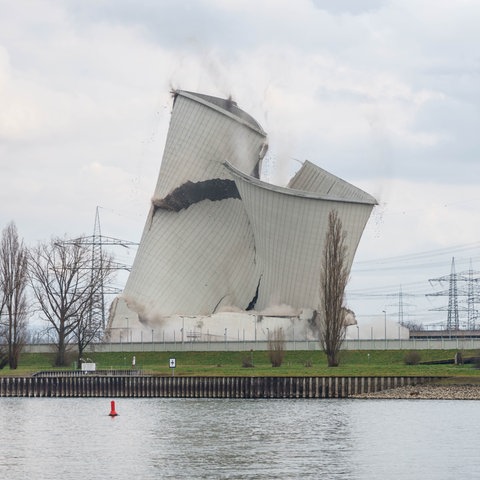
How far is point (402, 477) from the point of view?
3612 centimetres

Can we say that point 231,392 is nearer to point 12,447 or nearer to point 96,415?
point 96,415

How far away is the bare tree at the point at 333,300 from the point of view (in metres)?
69.5

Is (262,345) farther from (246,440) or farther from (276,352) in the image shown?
(246,440)

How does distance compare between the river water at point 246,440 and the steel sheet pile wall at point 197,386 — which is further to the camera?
the steel sheet pile wall at point 197,386

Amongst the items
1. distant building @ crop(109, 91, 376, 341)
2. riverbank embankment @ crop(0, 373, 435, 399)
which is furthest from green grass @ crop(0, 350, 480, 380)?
distant building @ crop(109, 91, 376, 341)

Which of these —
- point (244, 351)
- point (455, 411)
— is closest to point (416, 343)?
point (244, 351)

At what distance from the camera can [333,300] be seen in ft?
232

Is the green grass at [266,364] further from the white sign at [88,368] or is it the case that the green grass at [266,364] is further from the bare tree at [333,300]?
the white sign at [88,368]

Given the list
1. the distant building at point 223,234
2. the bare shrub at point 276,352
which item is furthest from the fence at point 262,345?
the bare shrub at point 276,352

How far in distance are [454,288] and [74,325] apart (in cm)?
4259

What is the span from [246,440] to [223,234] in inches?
2308

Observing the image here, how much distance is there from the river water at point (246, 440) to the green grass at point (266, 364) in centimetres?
635

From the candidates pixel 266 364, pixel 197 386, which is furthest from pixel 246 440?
pixel 266 364

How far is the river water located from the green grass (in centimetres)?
635
